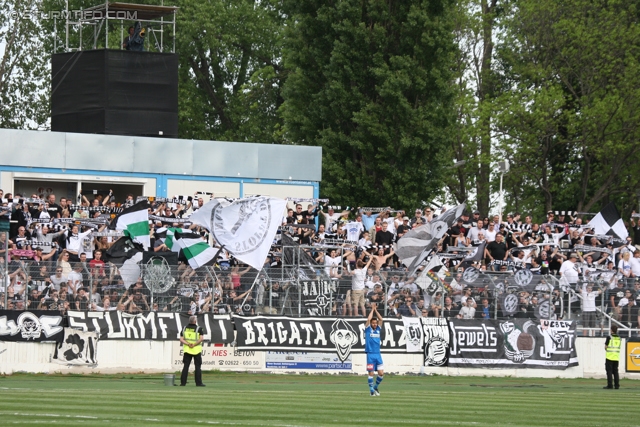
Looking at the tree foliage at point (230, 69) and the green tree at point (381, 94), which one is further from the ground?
the tree foliage at point (230, 69)

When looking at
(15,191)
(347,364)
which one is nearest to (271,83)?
(15,191)

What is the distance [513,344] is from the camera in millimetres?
35188

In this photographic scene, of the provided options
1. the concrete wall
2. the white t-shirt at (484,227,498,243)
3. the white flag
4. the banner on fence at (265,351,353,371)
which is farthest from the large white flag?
the white t-shirt at (484,227,498,243)

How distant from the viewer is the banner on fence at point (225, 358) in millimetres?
32281

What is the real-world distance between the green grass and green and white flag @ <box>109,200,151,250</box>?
384 centimetres

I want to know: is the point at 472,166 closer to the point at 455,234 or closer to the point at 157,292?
the point at 455,234

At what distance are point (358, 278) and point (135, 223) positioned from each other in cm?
635

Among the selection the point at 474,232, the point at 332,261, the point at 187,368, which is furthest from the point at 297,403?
the point at 474,232

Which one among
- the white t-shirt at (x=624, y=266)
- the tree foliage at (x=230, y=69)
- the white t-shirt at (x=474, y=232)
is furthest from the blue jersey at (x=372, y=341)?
the tree foliage at (x=230, y=69)

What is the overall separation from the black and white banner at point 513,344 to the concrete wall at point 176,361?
25 centimetres

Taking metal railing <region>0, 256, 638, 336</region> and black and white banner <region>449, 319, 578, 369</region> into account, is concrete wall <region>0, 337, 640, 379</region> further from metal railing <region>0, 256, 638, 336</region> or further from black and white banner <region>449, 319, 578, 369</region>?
metal railing <region>0, 256, 638, 336</region>

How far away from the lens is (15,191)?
3944 cm

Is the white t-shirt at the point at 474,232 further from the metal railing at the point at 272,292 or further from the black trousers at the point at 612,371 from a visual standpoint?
the black trousers at the point at 612,371

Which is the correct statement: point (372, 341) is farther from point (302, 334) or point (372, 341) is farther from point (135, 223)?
point (135, 223)
